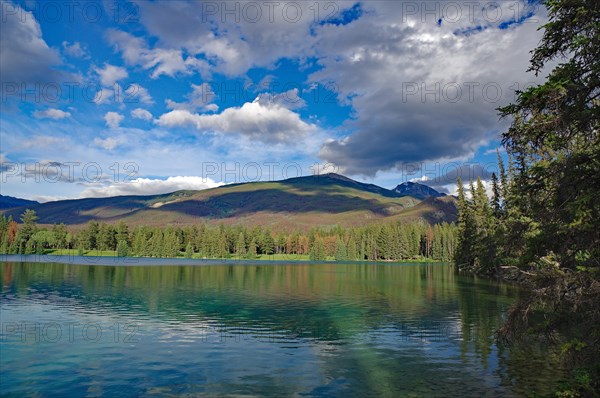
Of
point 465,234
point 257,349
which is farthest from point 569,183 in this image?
point 465,234

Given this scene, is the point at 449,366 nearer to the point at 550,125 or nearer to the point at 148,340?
the point at 550,125

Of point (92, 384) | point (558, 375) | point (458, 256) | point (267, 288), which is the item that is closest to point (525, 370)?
point (558, 375)

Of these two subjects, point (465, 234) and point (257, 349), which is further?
point (465, 234)

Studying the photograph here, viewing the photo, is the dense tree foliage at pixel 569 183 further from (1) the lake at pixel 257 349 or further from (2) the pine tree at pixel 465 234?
Result: (2) the pine tree at pixel 465 234

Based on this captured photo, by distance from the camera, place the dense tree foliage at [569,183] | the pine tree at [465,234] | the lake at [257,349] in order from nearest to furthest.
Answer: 1. the dense tree foliage at [569,183]
2. the lake at [257,349]
3. the pine tree at [465,234]

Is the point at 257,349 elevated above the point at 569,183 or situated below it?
below

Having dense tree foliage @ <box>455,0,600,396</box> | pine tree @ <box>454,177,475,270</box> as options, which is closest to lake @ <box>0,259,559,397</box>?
dense tree foliage @ <box>455,0,600,396</box>

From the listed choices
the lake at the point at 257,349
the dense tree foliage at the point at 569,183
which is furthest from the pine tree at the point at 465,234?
the dense tree foliage at the point at 569,183

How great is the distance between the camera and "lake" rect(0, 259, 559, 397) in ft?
76.9

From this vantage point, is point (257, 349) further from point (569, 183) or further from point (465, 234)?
point (465, 234)

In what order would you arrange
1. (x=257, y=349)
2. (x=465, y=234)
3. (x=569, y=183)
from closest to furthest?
(x=569, y=183)
(x=257, y=349)
(x=465, y=234)

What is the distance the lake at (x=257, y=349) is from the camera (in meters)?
23.4

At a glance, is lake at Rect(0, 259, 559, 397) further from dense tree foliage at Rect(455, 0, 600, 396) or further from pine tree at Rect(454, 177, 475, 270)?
pine tree at Rect(454, 177, 475, 270)

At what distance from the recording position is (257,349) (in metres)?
31.8
